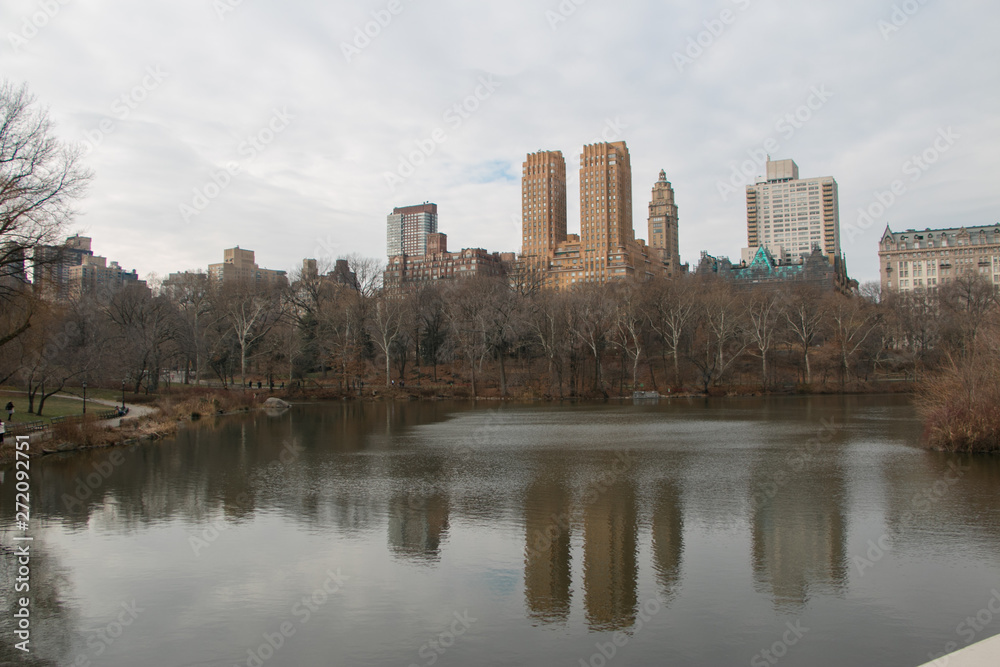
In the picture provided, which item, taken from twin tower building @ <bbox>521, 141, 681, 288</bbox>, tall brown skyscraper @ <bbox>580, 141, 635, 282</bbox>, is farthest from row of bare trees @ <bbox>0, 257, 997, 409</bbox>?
tall brown skyscraper @ <bbox>580, 141, 635, 282</bbox>

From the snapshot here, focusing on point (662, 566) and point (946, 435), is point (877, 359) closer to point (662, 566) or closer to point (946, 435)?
point (946, 435)

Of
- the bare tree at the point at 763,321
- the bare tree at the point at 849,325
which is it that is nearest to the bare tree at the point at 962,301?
the bare tree at the point at 849,325

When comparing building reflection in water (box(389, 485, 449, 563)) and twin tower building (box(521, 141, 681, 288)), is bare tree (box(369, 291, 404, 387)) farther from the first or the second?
twin tower building (box(521, 141, 681, 288))

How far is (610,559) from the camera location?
39.1 feet

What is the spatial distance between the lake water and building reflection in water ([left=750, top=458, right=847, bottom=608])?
6 cm

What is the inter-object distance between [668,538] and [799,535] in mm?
2537

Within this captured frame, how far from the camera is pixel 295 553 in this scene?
500 inches

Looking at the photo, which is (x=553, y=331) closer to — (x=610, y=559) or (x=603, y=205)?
(x=610, y=559)

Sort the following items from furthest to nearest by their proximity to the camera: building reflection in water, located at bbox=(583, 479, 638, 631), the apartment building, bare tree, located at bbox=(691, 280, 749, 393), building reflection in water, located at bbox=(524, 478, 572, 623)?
the apartment building, bare tree, located at bbox=(691, 280, 749, 393), building reflection in water, located at bbox=(524, 478, 572, 623), building reflection in water, located at bbox=(583, 479, 638, 631)

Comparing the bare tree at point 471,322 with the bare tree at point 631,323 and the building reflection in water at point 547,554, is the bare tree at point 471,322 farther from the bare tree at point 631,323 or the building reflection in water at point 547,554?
the building reflection in water at point 547,554

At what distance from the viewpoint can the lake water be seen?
29.0 feet

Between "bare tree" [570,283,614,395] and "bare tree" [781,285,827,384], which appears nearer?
"bare tree" [570,283,614,395]

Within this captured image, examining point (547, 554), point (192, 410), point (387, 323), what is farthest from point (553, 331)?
point (547, 554)

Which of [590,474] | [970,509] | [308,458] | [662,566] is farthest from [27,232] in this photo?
[970,509]
